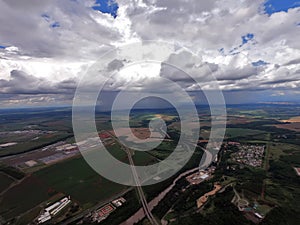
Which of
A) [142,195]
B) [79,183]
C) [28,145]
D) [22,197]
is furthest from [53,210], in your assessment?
[28,145]

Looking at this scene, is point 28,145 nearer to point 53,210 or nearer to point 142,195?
point 53,210

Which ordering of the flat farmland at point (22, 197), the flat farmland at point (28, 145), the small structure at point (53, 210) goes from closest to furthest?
the small structure at point (53, 210)
the flat farmland at point (22, 197)
the flat farmland at point (28, 145)

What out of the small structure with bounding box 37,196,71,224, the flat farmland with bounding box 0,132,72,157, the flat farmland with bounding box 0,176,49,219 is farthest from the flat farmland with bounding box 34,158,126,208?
the flat farmland with bounding box 0,132,72,157

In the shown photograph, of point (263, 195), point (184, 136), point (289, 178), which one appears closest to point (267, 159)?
point (289, 178)

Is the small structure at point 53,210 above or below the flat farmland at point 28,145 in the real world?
below

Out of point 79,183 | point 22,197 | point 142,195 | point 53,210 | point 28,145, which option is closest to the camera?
point 53,210

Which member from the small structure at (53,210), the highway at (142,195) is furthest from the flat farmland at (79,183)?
the highway at (142,195)

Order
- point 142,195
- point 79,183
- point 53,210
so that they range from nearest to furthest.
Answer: point 53,210 → point 142,195 → point 79,183

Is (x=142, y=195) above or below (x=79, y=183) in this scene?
below

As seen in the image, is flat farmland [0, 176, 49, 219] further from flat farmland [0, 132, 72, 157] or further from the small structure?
flat farmland [0, 132, 72, 157]

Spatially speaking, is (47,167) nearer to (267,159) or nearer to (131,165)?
(131,165)

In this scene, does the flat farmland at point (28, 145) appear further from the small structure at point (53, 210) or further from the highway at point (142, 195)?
the small structure at point (53, 210)
